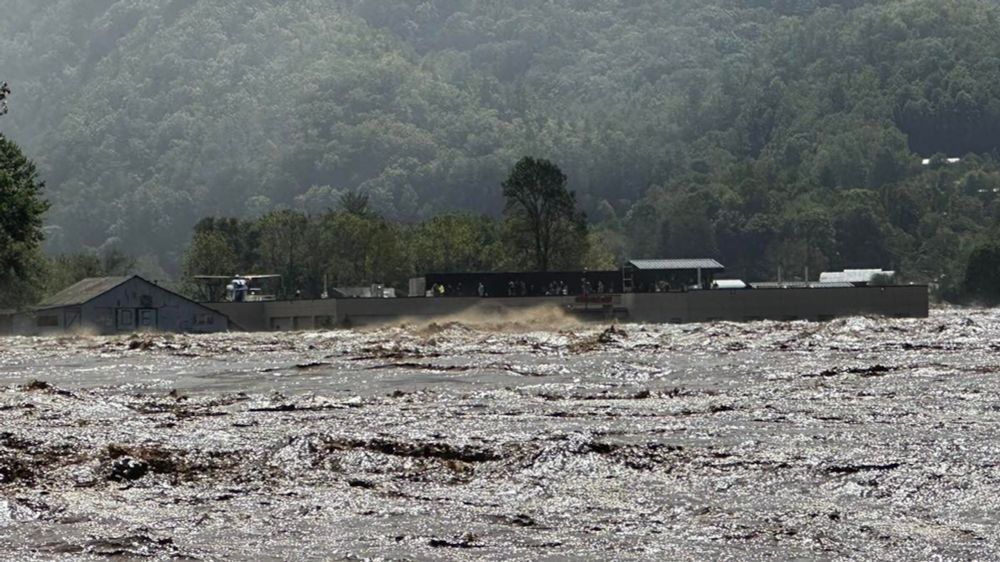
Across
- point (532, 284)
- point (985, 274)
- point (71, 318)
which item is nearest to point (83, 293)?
point (71, 318)

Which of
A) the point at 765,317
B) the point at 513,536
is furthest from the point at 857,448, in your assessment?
the point at 765,317

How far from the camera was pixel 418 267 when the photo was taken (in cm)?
17075

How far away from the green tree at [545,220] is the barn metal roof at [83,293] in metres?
42.8

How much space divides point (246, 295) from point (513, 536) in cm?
12996

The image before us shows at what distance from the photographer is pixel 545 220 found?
525 feet

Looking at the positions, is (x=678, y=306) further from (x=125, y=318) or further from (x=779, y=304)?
(x=125, y=318)

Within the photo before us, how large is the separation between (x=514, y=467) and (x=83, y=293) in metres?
103

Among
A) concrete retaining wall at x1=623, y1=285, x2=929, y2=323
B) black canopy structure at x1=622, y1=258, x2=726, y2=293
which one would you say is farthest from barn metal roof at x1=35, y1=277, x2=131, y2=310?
black canopy structure at x1=622, y1=258, x2=726, y2=293

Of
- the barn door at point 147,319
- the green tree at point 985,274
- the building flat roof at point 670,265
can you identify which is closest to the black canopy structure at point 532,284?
the building flat roof at point 670,265

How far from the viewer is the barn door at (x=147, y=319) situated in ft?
400

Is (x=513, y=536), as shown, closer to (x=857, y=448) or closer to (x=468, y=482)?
(x=468, y=482)

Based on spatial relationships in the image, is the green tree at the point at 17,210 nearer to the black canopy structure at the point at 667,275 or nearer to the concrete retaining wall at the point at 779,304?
the concrete retaining wall at the point at 779,304

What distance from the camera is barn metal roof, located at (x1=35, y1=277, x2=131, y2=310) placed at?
395ft

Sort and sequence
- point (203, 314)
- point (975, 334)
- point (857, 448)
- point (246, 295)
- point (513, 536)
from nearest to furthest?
point (513, 536)
point (857, 448)
point (975, 334)
point (203, 314)
point (246, 295)
